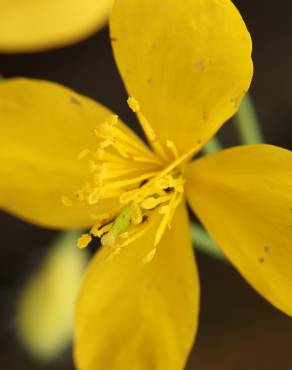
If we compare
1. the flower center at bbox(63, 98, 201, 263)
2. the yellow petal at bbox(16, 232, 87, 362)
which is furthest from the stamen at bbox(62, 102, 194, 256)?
the yellow petal at bbox(16, 232, 87, 362)

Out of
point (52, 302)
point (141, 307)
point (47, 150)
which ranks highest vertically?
point (47, 150)

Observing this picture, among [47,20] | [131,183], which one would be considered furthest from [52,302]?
[131,183]

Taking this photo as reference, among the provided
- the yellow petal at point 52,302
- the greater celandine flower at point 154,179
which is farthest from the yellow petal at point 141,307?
the yellow petal at point 52,302

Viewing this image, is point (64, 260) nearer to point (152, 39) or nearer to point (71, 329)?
point (71, 329)

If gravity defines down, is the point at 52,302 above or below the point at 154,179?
below

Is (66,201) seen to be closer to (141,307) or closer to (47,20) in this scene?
(141,307)

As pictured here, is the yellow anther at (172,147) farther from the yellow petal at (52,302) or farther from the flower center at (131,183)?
the yellow petal at (52,302)

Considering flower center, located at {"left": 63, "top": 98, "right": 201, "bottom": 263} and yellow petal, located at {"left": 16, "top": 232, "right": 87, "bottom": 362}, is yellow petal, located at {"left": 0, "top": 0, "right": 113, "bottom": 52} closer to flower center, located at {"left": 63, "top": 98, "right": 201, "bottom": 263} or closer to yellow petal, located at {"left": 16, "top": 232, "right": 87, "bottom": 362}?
yellow petal, located at {"left": 16, "top": 232, "right": 87, "bottom": 362}
